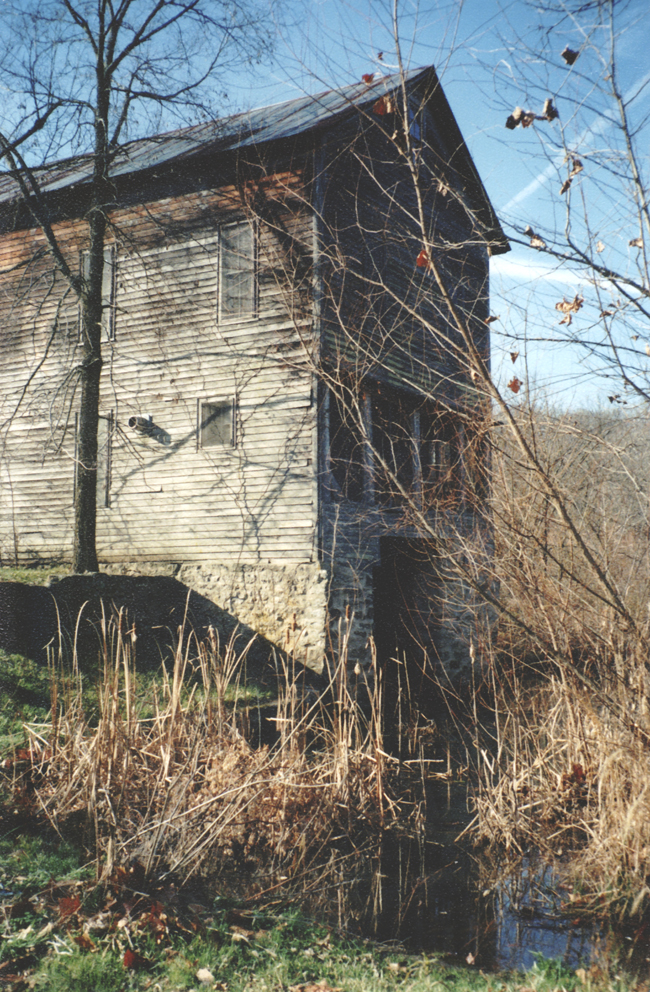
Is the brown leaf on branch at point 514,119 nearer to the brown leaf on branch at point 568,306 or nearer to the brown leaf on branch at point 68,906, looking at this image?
the brown leaf on branch at point 568,306

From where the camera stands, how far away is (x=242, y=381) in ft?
38.1

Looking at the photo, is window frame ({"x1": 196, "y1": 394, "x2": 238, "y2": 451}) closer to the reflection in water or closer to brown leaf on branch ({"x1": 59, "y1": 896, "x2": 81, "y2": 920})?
the reflection in water

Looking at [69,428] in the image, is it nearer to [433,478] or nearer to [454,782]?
[433,478]

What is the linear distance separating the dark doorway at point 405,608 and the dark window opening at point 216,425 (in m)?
3.12

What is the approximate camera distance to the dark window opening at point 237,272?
11.9 m

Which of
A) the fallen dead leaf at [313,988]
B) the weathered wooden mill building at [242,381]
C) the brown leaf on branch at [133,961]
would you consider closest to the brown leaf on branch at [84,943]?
the brown leaf on branch at [133,961]

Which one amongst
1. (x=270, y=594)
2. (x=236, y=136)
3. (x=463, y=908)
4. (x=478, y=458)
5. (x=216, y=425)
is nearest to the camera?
(x=463, y=908)

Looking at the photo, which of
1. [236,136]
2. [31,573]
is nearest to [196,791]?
[31,573]

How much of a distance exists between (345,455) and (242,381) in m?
1.97

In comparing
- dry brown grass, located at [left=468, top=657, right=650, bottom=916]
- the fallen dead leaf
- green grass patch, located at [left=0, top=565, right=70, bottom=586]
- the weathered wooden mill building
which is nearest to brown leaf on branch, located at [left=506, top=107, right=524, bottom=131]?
dry brown grass, located at [left=468, top=657, right=650, bottom=916]

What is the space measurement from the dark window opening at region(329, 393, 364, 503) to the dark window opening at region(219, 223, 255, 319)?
2.20 m

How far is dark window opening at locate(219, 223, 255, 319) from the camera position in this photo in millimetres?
11875

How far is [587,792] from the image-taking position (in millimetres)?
5871

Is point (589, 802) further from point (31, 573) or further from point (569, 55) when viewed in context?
point (31, 573)
